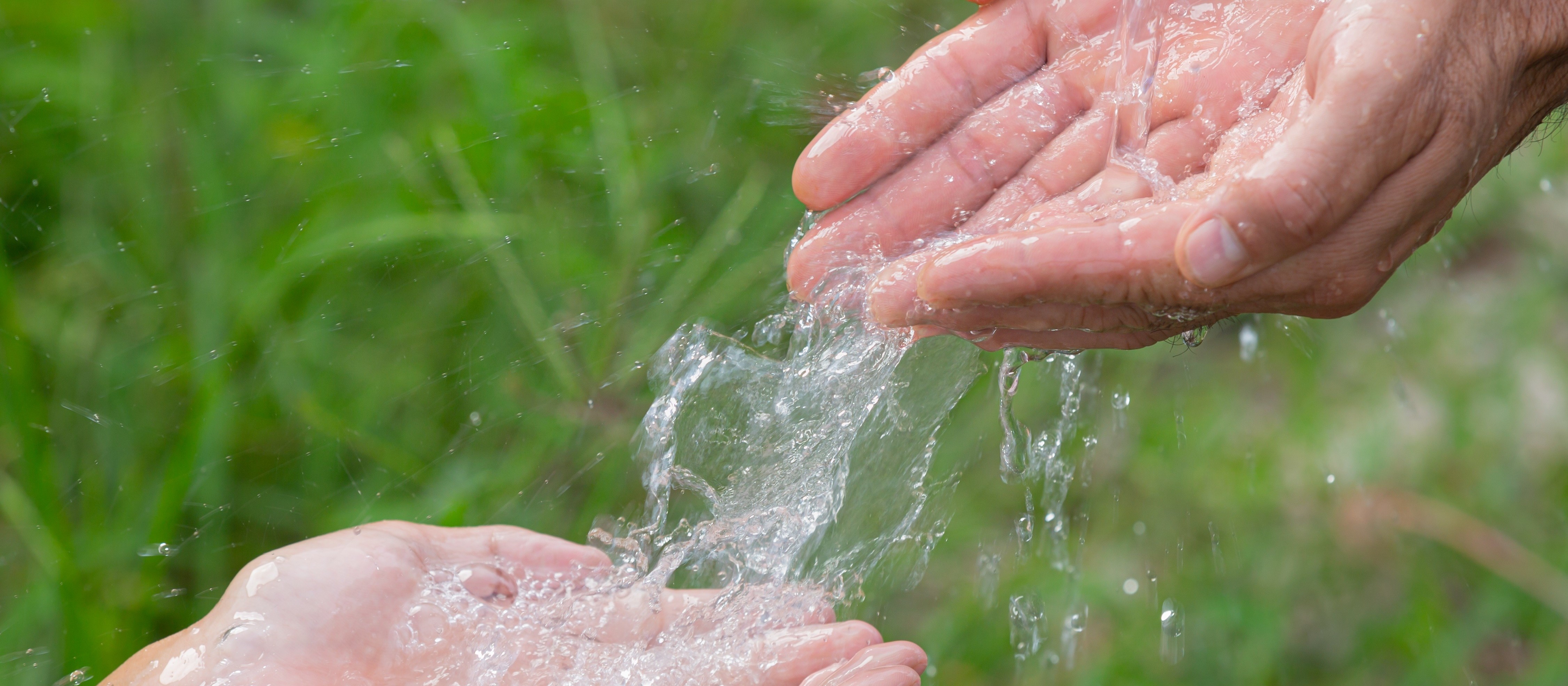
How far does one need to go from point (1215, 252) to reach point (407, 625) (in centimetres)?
110

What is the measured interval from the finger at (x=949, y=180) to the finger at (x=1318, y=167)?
0.44 m

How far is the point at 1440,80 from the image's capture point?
129 cm

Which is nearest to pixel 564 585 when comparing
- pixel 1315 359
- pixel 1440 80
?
pixel 1440 80

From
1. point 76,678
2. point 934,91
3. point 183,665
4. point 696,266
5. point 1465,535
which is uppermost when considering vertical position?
point 934,91

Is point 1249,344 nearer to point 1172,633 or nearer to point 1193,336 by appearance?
point 1172,633

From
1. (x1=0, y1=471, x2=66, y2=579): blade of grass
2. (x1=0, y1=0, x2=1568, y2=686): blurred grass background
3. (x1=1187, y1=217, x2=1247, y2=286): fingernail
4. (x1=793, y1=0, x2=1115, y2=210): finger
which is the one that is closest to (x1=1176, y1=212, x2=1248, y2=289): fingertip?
(x1=1187, y1=217, x2=1247, y2=286): fingernail

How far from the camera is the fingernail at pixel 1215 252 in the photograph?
3.99 feet

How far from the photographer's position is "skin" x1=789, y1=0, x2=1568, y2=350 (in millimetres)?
1245

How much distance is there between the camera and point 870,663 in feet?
4.27

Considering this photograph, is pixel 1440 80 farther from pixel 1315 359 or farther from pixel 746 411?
pixel 1315 359

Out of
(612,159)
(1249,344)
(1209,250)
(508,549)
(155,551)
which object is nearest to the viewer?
(1209,250)

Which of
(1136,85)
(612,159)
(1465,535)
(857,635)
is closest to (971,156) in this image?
(1136,85)

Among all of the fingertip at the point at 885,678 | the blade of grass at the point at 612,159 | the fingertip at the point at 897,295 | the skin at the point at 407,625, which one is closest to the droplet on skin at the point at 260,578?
the skin at the point at 407,625

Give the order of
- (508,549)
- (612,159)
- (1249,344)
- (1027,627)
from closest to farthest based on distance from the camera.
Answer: (508,549) < (1027,627) < (612,159) < (1249,344)
